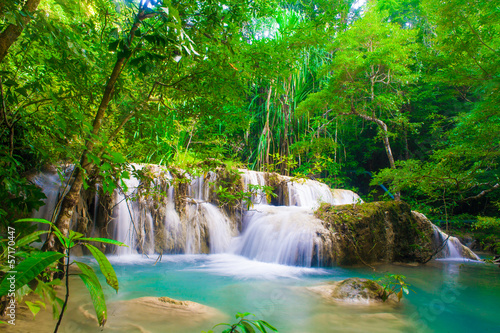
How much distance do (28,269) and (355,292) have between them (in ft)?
10.2

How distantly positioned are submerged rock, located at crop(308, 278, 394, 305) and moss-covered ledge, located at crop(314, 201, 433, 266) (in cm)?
172

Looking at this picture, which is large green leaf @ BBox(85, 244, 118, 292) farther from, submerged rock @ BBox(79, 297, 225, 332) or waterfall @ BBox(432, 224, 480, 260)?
waterfall @ BBox(432, 224, 480, 260)

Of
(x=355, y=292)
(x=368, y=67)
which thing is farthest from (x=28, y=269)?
(x=368, y=67)

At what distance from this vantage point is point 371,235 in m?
5.12

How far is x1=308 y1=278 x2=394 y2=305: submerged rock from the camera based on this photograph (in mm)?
2898

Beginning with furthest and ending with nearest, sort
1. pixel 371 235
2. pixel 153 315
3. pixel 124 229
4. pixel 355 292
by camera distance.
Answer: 1. pixel 371 235
2. pixel 124 229
3. pixel 355 292
4. pixel 153 315

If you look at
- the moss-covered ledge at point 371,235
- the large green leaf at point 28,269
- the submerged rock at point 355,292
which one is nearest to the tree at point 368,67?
the moss-covered ledge at point 371,235

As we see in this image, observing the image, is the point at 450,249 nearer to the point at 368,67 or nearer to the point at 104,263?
the point at 368,67

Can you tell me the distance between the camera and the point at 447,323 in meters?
2.61

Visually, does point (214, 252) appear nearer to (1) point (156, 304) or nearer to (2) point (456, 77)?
(1) point (156, 304)

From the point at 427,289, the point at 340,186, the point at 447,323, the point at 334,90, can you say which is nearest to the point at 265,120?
the point at 334,90

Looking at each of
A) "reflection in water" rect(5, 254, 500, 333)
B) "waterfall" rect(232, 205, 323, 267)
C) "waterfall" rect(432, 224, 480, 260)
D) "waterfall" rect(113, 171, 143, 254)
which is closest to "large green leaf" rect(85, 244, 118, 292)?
"reflection in water" rect(5, 254, 500, 333)

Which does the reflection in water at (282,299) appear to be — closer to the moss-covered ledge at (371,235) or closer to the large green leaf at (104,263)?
the moss-covered ledge at (371,235)

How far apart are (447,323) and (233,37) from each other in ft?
10.8
